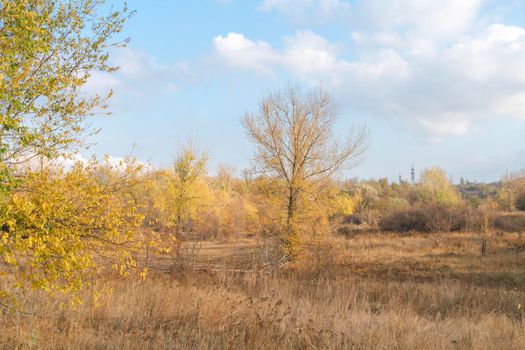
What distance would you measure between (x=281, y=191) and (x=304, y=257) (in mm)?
3913

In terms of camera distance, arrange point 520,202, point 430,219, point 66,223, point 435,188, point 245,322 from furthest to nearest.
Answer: point 435,188, point 520,202, point 430,219, point 245,322, point 66,223

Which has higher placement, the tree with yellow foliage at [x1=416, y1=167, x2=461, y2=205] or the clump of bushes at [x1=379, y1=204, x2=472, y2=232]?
the tree with yellow foliage at [x1=416, y1=167, x2=461, y2=205]

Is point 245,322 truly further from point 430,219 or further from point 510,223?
point 510,223

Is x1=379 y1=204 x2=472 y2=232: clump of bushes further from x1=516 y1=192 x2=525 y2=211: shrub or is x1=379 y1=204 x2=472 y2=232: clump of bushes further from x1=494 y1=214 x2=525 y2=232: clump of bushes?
x1=516 y1=192 x2=525 y2=211: shrub

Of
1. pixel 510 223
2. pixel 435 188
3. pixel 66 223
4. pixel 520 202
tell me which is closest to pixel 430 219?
pixel 510 223

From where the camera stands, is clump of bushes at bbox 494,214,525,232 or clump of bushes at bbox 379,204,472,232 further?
clump of bushes at bbox 379,204,472,232

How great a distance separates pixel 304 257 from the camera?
57.6 feet

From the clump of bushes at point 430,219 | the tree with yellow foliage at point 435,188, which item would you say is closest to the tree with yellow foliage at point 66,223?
the clump of bushes at point 430,219

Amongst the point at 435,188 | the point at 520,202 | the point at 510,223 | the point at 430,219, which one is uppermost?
the point at 435,188

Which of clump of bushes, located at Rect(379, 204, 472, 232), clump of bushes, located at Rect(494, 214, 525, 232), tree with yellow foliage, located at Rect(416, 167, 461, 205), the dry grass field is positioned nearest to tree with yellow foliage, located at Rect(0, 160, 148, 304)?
the dry grass field

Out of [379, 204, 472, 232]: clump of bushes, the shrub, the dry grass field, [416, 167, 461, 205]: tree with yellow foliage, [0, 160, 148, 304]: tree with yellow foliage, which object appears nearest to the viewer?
[0, 160, 148, 304]: tree with yellow foliage

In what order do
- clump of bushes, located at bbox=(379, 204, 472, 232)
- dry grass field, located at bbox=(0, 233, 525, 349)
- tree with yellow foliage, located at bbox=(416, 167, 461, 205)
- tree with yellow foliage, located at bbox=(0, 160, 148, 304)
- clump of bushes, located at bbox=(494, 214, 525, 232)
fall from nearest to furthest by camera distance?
tree with yellow foliage, located at bbox=(0, 160, 148, 304) < dry grass field, located at bbox=(0, 233, 525, 349) < clump of bushes, located at bbox=(494, 214, 525, 232) < clump of bushes, located at bbox=(379, 204, 472, 232) < tree with yellow foliage, located at bbox=(416, 167, 461, 205)

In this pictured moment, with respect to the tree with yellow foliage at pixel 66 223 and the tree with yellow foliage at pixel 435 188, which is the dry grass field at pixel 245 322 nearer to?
the tree with yellow foliage at pixel 66 223

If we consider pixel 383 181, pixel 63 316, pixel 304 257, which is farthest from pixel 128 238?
pixel 383 181
